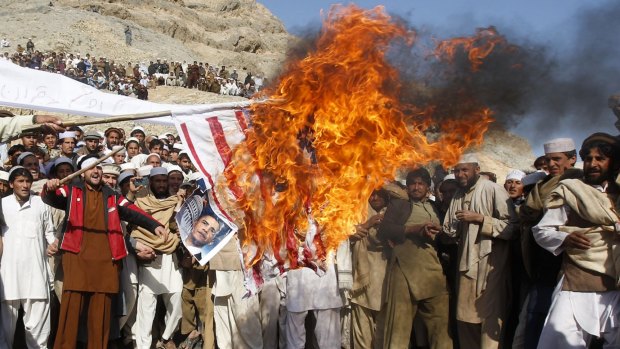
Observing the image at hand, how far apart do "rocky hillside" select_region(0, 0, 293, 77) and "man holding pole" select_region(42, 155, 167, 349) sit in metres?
32.1

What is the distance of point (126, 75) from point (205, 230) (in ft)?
104

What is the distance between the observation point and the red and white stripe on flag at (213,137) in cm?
562

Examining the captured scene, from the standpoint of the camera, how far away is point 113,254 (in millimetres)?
7309

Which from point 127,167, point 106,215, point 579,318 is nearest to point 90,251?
point 106,215

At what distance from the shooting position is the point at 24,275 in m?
6.98

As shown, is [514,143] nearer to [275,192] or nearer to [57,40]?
[275,192]

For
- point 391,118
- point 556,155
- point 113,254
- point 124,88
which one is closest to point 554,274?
point 556,155

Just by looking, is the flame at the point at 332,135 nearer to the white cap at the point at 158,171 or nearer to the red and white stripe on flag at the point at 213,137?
the red and white stripe on flag at the point at 213,137

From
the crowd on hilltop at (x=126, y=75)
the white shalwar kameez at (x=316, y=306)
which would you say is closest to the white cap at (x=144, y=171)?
the white shalwar kameez at (x=316, y=306)

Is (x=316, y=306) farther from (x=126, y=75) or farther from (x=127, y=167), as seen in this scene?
(x=126, y=75)

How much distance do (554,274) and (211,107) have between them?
11.6ft

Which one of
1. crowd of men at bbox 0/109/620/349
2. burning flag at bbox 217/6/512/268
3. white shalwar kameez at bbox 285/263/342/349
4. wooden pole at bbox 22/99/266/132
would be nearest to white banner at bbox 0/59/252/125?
crowd of men at bbox 0/109/620/349

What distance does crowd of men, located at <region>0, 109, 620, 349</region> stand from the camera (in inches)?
229

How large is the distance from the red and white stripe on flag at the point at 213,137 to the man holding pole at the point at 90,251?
5.98 ft
